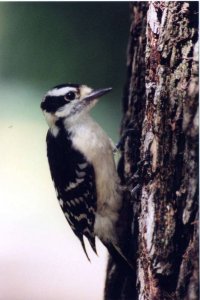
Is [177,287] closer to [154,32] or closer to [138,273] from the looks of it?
[138,273]

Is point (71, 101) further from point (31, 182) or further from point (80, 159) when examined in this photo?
point (31, 182)

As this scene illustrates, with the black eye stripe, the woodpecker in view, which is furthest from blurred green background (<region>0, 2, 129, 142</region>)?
the woodpecker

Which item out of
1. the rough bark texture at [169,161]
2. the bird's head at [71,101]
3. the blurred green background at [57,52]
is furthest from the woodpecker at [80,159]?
the rough bark texture at [169,161]

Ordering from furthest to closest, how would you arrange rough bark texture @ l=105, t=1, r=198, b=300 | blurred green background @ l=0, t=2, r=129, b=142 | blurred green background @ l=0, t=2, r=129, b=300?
blurred green background @ l=0, t=2, r=129, b=142 → blurred green background @ l=0, t=2, r=129, b=300 → rough bark texture @ l=105, t=1, r=198, b=300

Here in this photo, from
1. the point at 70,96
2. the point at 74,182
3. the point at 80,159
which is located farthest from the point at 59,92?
the point at 74,182

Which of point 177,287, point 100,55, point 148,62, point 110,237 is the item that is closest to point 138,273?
point 177,287

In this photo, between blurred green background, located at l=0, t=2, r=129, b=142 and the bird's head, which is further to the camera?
blurred green background, located at l=0, t=2, r=129, b=142

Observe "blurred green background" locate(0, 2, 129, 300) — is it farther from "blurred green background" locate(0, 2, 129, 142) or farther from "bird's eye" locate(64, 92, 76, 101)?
"bird's eye" locate(64, 92, 76, 101)
